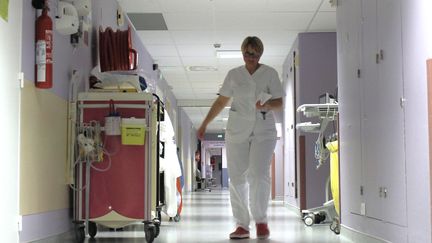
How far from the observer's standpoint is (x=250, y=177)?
4152 mm

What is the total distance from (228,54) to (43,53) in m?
6.35

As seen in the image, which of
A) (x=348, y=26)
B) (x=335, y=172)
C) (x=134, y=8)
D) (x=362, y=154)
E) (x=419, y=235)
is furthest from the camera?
(x=134, y=8)

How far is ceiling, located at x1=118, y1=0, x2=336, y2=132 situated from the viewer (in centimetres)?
676

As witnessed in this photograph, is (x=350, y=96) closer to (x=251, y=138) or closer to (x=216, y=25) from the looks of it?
(x=251, y=138)

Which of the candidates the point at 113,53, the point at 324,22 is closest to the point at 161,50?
the point at 324,22

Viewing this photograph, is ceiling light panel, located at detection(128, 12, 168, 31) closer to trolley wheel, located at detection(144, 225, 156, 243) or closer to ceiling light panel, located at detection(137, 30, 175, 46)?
ceiling light panel, located at detection(137, 30, 175, 46)

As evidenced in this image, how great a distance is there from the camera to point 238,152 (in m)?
4.18

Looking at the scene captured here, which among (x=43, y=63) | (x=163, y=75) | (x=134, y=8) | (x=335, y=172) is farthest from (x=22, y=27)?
(x=163, y=75)

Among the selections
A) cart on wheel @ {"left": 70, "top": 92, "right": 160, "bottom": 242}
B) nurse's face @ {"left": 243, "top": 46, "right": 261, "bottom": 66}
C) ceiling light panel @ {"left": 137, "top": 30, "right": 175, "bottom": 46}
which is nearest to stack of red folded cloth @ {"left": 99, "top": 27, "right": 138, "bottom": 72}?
cart on wheel @ {"left": 70, "top": 92, "right": 160, "bottom": 242}

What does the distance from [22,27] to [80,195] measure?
1.34m

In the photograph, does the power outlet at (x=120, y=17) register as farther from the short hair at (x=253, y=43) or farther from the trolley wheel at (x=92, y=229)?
the trolley wheel at (x=92, y=229)

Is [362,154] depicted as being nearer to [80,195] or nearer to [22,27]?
[80,195]

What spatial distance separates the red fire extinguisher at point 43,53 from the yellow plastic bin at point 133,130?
0.76 meters

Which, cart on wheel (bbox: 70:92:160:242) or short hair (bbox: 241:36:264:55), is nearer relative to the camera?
cart on wheel (bbox: 70:92:160:242)
